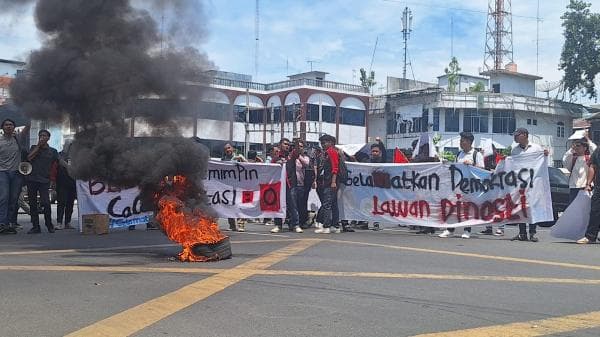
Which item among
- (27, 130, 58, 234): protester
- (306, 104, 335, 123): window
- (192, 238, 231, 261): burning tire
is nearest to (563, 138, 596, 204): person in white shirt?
(192, 238, 231, 261): burning tire

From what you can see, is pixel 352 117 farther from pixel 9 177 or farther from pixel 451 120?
pixel 9 177

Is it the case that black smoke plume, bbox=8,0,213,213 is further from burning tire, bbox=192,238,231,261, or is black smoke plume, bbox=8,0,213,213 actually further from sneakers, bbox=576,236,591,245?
sneakers, bbox=576,236,591,245

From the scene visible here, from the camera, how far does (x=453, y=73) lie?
65.1 m

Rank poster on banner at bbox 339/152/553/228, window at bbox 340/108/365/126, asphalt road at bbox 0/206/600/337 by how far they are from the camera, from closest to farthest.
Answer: asphalt road at bbox 0/206/600/337, poster on banner at bbox 339/152/553/228, window at bbox 340/108/365/126

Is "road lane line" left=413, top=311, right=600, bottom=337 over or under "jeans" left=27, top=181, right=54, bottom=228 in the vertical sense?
under

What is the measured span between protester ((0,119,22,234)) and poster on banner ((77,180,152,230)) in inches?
42.2

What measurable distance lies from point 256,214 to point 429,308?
7389 mm

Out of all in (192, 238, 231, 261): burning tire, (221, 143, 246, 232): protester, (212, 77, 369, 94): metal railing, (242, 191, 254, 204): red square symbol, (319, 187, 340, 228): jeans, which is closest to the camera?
(192, 238, 231, 261): burning tire

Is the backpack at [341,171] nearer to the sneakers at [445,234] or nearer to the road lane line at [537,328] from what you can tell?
the sneakers at [445,234]

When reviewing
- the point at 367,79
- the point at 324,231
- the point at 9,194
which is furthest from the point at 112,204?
the point at 367,79

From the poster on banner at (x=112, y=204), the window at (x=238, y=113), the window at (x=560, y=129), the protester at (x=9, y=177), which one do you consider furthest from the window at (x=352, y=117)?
the protester at (x=9, y=177)

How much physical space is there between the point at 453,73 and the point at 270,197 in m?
56.5

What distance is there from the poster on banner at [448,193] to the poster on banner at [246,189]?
1360 millimetres

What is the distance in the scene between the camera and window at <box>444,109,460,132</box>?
54594 millimetres
